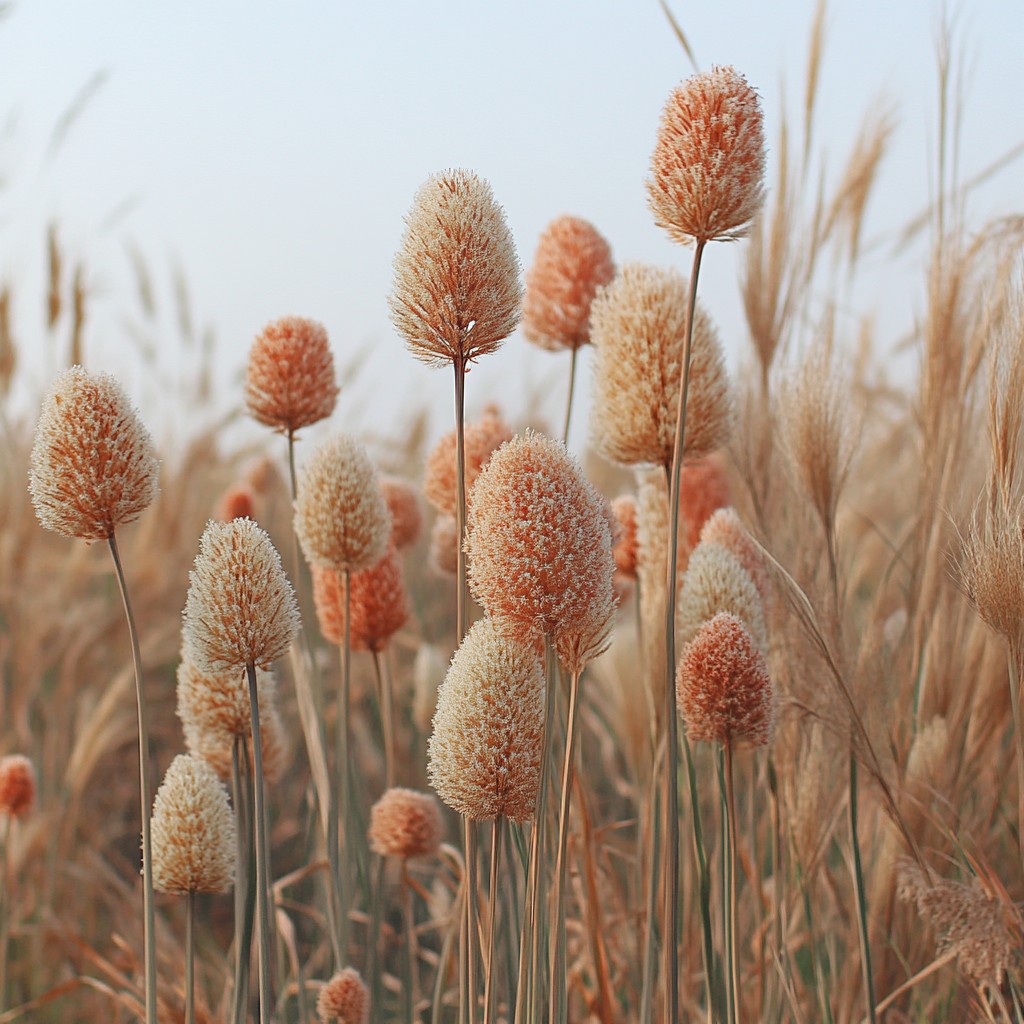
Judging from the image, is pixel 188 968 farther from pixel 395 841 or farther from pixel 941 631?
pixel 941 631

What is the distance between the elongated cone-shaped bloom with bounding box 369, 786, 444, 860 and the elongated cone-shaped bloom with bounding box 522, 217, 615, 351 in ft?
1.57

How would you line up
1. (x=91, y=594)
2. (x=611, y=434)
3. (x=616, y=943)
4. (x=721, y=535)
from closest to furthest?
(x=611, y=434) < (x=721, y=535) < (x=616, y=943) < (x=91, y=594)

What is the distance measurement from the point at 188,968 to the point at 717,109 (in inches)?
25.5

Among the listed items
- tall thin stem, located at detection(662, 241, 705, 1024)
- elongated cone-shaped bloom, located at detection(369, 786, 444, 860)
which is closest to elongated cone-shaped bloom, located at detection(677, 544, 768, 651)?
tall thin stem, located at detection(662, 241, 705, 1024)

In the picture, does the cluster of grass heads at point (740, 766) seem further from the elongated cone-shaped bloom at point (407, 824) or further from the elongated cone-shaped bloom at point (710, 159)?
the elongated cone-shaped bloom at point (710, 159)

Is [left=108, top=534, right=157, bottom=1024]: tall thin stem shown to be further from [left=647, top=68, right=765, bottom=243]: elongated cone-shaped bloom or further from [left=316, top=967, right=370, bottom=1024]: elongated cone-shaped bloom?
[left=647, top=68, right=765, bottom=243]: elongated cone-shaped bloom

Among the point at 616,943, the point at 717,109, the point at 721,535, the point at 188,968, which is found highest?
the point at 717,109

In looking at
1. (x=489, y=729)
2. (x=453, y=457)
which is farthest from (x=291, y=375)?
(x=489, y=729)

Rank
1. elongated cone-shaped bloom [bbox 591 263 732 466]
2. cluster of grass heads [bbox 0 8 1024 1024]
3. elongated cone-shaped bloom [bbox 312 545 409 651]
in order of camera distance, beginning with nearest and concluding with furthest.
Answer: cluster of grass heads [bbox 0 8 1024 1024], elongated cone-shaped bloom [bbox 591 263 732 466], elongated cone-shaped bloom [bbox 312 545 409 651]

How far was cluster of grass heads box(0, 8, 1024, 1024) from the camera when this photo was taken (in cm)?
78

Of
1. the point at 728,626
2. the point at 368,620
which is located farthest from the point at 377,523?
the point at 728,626

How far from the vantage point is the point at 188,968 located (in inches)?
31.0

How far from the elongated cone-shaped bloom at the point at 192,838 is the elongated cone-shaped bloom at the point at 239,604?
5.2 inches

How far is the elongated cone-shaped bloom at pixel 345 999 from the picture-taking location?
87cm
